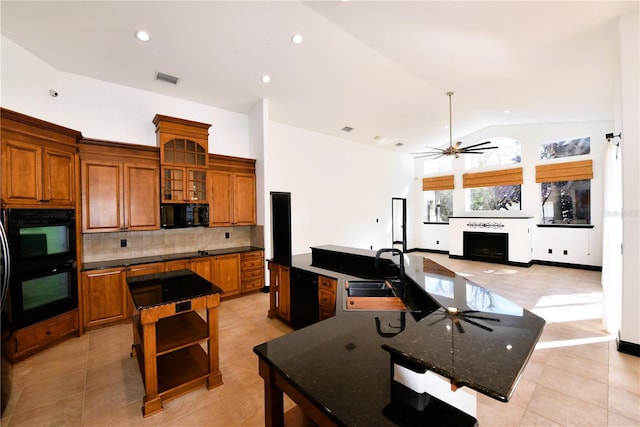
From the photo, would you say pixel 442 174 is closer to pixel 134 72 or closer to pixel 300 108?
pixel 300 108

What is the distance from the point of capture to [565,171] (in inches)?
246

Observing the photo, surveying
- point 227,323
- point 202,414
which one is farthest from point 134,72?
point 202,414

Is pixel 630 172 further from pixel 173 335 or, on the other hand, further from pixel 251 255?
pixel 251 255

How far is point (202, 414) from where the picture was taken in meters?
2.00

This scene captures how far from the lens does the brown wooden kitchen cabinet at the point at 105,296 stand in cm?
333

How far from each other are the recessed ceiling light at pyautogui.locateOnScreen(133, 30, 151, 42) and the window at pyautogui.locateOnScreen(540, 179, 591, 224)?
8.67 metres

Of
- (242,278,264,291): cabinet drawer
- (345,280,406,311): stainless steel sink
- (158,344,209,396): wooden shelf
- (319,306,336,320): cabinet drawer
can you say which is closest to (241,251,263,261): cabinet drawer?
(242,278,264,291): cabinet drawer

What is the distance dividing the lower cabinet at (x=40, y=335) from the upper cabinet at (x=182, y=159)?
183 cm

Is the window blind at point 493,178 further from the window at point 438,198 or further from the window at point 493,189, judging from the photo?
the window at point 438,198

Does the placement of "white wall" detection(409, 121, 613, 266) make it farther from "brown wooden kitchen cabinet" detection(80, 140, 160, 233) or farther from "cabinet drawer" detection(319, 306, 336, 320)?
"brown wooden kitchen cabinet" detection(80, 140, 160, 233)

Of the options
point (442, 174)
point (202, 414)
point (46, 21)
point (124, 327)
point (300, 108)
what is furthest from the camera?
point (442, 174)

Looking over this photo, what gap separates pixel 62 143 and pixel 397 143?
7.19 m

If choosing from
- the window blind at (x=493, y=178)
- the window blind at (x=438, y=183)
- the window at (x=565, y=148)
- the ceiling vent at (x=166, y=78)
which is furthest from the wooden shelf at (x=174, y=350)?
the window at (x=565, y=148)

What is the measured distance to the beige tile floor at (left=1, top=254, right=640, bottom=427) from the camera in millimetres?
1951
